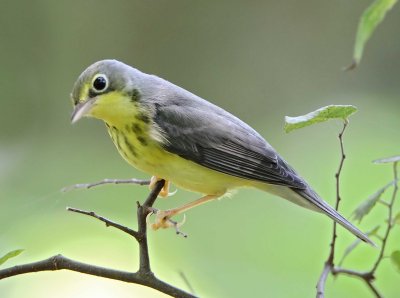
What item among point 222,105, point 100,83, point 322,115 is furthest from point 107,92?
point 222,105

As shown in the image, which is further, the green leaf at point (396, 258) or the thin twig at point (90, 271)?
the green leaf at point (396, 258)

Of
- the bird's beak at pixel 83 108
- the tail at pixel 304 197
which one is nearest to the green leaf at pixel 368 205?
the tail at pixel 304 197

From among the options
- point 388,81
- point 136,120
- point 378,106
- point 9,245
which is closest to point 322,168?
point 378,106

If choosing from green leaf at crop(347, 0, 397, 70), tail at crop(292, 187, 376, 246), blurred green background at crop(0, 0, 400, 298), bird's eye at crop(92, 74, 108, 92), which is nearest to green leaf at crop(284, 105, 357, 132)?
green leaf at crop(347, 0, 397, 70)

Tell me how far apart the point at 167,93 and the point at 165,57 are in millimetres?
2683

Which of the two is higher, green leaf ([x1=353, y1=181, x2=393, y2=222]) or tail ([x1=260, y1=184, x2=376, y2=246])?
green leaf ([x1=353, y1=181, x2=393, y2=222])

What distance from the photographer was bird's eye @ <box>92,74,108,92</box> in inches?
56.6

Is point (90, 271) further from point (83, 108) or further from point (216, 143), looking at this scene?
point (216, 143)

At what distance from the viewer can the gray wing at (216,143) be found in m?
1.51

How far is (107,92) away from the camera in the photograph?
1.47 m

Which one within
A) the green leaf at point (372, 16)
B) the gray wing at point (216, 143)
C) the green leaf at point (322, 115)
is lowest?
the gray wing at point (216, 143)

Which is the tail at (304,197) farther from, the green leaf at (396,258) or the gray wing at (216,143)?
the green leaf at (396,258)

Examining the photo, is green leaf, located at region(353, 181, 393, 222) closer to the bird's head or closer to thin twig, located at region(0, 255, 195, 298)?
thin twig, located at region(0, 255, 195, 298)

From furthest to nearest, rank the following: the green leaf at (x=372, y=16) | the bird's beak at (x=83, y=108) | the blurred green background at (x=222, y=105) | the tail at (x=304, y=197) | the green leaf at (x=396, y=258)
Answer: the blurred green background at (x=222, y=105), the tail at (x=304, y=197), the bird's beak at (x=83, y=108), the green leaf at (x=396, y=258), the green leaf at (x=372, y=16)
